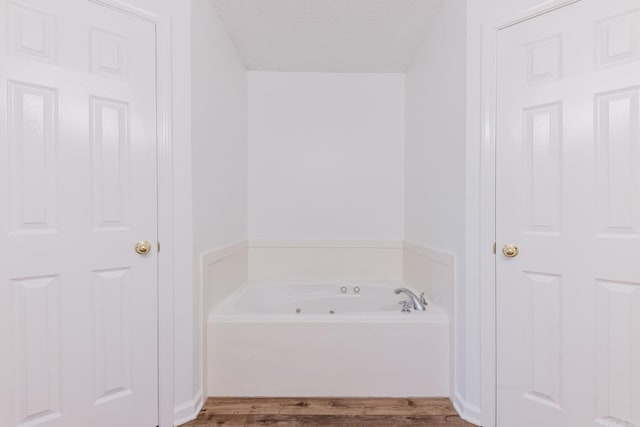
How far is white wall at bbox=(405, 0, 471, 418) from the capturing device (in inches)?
A: 66.4

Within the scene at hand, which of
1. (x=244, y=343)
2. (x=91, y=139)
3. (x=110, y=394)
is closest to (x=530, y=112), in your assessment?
(x=244, y=343)

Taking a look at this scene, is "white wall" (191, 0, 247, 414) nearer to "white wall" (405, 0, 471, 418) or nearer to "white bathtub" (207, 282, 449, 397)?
"white bathtub" (207, 282, 449, 397)

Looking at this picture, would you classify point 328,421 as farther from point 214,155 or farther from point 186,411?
point 214,155

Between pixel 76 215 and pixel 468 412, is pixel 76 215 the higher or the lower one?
the higher one

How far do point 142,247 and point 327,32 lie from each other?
1.85m

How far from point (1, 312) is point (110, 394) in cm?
58

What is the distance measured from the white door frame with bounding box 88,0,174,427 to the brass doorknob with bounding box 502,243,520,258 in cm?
166

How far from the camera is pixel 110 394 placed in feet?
4.76

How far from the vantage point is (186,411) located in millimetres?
1594

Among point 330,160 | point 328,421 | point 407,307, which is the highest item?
point 330,160

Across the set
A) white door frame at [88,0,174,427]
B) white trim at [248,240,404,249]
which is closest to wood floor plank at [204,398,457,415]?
white door frame at [88,0,174,427]

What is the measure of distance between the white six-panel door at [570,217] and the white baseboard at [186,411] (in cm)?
155

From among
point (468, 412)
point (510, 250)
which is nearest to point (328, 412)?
point (468, 412)

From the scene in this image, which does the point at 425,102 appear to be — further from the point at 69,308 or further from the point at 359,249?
the point at 69,308
